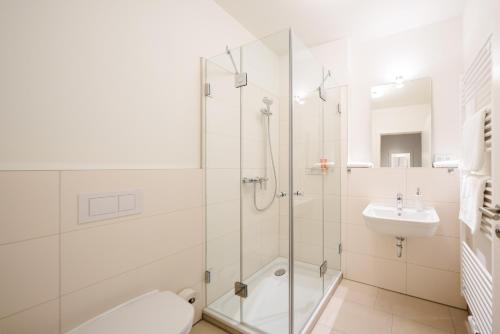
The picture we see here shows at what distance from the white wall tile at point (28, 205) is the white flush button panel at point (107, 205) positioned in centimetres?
10

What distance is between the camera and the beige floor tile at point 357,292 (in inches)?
76.7

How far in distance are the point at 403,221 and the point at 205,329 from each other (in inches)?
63.4

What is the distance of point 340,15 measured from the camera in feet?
6.44

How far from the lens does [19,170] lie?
0.90 metres

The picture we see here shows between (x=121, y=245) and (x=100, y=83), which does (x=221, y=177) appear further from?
(x=100, y=83)

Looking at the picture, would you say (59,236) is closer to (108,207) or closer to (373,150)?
(108,207)

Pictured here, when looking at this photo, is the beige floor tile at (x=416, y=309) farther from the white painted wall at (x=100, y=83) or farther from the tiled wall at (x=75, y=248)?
the white painted wall at (x=100, y=83)

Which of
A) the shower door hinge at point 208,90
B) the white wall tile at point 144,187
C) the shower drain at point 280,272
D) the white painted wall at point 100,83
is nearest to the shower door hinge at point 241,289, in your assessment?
the shower drain at point 280,272

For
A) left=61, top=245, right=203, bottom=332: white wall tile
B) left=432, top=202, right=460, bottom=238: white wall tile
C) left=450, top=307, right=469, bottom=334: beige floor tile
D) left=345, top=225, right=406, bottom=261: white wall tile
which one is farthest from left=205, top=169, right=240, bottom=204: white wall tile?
left=450, top=307, right=469, bottom=334: beige floor tile

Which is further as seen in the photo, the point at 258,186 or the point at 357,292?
the point at 357,292

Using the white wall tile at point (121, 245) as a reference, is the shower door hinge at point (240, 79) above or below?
above

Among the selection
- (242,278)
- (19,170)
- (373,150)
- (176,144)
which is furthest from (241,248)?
(373,150)

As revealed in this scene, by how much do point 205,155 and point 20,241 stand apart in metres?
1.06

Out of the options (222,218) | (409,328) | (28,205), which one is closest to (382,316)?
(409,328)
